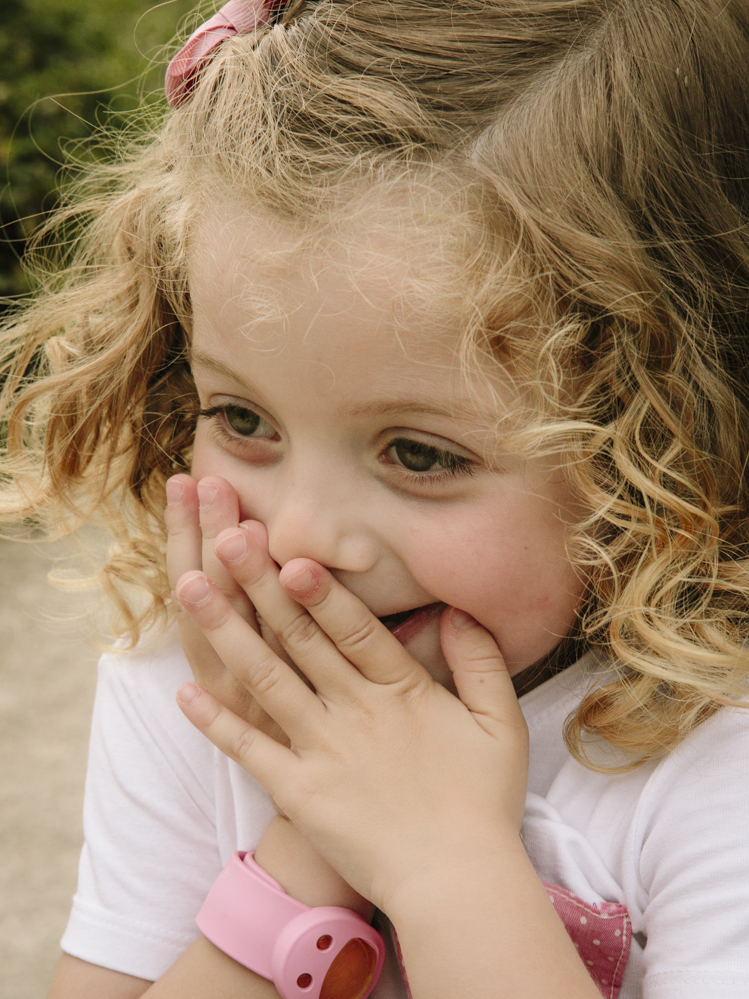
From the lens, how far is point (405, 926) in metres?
1.14

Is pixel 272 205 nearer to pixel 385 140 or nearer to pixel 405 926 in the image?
pixel 385 140

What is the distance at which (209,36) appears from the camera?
54.8 inches

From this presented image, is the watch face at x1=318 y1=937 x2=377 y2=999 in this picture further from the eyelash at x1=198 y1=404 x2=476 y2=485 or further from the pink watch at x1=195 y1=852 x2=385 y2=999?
the eyelash at x1=198 y1=404 x2=476 y2=485

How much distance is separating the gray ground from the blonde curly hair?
117 centimetres

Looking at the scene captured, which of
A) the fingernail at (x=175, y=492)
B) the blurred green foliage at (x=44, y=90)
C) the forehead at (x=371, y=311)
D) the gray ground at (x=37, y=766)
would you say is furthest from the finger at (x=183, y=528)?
the blurred green foliage at (x=44, y=90)

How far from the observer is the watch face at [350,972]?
1.33 metres

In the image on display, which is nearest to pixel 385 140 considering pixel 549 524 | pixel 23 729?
pixel 549 524

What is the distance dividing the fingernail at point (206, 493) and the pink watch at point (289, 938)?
1.69 feet

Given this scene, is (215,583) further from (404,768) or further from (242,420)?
(404,768)

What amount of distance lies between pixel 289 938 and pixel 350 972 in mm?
120

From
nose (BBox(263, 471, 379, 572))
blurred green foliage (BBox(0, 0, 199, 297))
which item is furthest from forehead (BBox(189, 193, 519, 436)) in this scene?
blurred green foliage (BBox(0, 0, 199, 297))

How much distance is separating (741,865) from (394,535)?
0.55 meters

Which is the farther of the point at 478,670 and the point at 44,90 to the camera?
the point at 44,90

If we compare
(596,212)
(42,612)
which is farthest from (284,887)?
(42,612)
